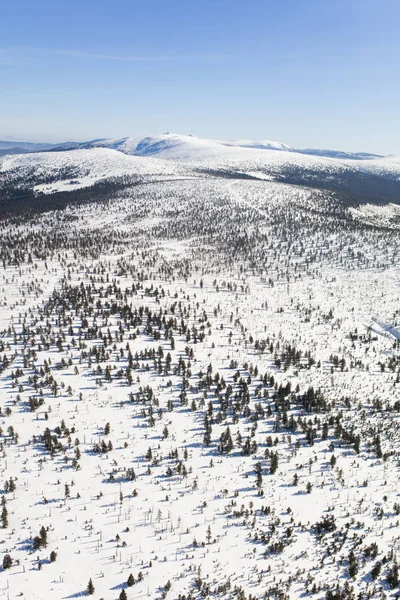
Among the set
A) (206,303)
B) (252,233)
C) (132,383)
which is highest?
(252,233)

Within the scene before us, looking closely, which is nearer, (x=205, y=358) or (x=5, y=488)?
(x=5, y=488)

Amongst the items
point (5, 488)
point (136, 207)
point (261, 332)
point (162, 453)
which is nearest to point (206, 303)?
point (261, 332)

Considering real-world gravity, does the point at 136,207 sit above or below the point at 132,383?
above

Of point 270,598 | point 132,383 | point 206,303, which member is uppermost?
point 206,303

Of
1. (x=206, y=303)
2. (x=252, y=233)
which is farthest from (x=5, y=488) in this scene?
(x=252, y=233)

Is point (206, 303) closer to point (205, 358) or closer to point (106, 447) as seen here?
point (205, 358)

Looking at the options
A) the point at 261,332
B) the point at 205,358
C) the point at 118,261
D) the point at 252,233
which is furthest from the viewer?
the point at 252,233

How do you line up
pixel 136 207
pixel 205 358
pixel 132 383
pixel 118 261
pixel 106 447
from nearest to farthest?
pixel 106 447 → pixel 132 383 → pixel 205 358 → pixel 118 261 → pixel 136 207

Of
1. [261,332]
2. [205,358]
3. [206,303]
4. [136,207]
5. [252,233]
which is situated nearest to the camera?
[205,358]

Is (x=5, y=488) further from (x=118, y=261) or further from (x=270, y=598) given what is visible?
(x=118, y=261)

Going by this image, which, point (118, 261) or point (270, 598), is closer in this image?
point (270, 598)
